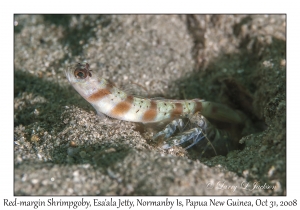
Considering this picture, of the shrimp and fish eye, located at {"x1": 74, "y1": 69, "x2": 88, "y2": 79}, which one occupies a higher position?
fish eye, located at {"x1": 74, "y1": 69, "x2": 88, "y2": 79}

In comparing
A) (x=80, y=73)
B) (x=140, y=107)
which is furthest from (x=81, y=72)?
(x=140, y=107)

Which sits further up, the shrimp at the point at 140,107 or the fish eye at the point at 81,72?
the fish eye at the point at 81,72

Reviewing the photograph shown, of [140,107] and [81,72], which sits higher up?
[81,72]

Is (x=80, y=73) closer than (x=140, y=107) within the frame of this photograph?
Yes

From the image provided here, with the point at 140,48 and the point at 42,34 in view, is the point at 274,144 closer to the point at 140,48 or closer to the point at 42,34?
the point at 140,48

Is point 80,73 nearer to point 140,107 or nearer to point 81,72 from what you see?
point 81,72

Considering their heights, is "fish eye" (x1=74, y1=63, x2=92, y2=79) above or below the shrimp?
above
